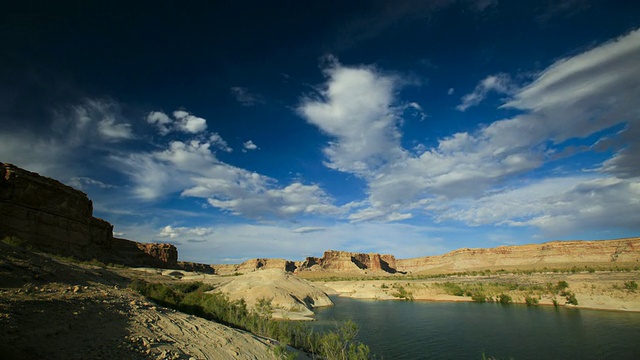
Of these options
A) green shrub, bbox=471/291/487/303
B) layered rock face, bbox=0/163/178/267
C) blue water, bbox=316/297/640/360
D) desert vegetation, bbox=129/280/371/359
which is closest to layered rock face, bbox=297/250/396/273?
layered rock face, bbox=0/163/178/267

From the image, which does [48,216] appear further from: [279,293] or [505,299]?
[505,299]

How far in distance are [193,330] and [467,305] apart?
39313mm

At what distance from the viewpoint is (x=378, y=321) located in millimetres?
32469

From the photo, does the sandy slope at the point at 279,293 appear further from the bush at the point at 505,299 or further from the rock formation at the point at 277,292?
the bush at the point at 505,299

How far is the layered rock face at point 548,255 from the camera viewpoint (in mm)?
109375

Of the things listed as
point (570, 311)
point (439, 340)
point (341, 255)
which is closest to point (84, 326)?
point (439, 340)

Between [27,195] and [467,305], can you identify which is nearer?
[467,305]

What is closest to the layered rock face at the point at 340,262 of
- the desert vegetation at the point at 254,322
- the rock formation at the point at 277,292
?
the rock formation at the point at 277,292

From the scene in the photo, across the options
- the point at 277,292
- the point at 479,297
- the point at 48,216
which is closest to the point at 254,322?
the point at 277,292

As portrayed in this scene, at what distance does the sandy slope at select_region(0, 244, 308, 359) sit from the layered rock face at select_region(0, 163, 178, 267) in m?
48.5

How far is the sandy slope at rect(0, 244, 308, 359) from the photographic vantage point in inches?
321

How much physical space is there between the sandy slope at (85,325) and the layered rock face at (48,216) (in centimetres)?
4849

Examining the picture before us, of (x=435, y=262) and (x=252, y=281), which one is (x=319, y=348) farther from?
(x=435, y=262)

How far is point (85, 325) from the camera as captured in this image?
9.92 metres
